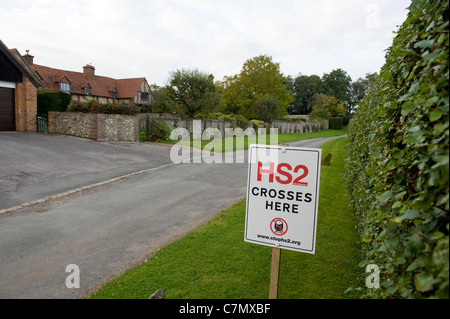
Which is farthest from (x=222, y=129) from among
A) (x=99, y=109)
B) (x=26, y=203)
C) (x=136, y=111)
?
(x=26, y=203)

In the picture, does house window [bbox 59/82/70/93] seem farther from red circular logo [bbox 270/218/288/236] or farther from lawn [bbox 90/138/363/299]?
red circular logo [bbox 270/218/288/236]

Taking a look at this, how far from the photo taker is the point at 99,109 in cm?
2127

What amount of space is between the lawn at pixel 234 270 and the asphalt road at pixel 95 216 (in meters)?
0.51

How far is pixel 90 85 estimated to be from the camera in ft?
169

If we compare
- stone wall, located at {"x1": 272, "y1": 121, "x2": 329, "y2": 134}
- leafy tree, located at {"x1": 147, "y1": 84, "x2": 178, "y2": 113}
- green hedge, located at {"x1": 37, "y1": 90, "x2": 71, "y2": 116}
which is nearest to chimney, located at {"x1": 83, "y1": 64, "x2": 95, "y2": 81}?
leafy tree, located at {"x1": 147, "y1": 84, "x2": 178, "y2": 113}

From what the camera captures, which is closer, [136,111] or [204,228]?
[204,228]

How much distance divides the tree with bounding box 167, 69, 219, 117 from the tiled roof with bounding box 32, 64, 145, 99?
2397cm

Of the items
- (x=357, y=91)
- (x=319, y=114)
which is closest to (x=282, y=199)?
(x=319, y=114)

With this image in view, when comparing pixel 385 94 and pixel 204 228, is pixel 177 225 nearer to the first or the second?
pixel 204 228

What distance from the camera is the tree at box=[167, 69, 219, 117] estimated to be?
32.3 m

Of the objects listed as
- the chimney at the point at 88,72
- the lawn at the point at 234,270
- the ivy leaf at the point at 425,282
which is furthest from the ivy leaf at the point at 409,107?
the chimney at the point at 88,72

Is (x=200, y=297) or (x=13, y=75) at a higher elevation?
(x=13, y=75)

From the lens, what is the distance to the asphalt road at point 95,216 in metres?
4.77

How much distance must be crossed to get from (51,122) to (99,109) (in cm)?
377
